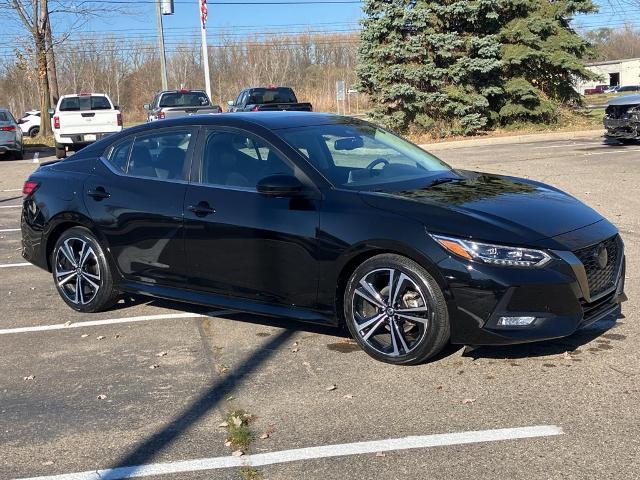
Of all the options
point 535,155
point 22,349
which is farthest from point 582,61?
point 22,349

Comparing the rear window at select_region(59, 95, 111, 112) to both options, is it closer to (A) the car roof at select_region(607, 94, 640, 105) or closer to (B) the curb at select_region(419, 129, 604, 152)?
(B) the curb at select_region(419, 129, 604, 152)

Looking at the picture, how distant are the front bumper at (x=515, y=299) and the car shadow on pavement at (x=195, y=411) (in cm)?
138

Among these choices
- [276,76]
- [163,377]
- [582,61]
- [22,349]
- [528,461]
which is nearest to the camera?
[528,461]

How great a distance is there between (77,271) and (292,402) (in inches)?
111

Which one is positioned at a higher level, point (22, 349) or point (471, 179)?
point (471, 179)

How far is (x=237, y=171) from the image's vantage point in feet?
17.6

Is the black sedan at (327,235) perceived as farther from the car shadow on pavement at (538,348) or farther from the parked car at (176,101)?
the parked car at (176,101)

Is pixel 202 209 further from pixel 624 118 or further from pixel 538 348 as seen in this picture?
pixel 624 118

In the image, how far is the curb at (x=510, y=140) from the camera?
74.0 ft

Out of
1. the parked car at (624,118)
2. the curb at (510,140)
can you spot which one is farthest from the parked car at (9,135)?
the parked car at (624,118)

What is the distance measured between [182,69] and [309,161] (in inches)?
3188

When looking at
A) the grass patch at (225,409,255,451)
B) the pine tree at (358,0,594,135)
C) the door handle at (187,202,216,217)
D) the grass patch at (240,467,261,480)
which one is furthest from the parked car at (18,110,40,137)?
the grass patch at (240,467,261,480)

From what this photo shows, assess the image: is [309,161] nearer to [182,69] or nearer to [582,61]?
[582,61]

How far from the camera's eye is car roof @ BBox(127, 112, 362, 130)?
551cm
